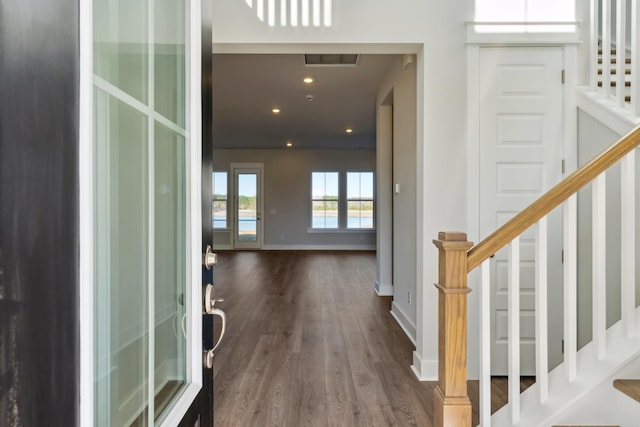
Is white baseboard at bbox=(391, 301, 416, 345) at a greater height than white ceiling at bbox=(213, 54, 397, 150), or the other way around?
white ceiling at bbox=(213, 54, 397, 150)

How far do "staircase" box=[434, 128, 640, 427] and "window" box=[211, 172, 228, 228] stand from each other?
9466 mm

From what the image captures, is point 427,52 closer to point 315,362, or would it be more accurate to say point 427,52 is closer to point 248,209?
point 315,362

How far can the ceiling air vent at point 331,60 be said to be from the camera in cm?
393

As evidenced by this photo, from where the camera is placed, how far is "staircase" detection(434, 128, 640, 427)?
145 cm

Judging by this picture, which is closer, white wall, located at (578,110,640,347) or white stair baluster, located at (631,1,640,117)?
white stair baluster, located at (631,1,640,117)

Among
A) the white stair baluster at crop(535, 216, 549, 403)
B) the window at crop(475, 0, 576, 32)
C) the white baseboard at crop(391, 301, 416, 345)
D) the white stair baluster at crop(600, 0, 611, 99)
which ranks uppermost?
the window at crop(475, 0, 576, 32)

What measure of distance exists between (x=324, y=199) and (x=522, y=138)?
7862 millimetres

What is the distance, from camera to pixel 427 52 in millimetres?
2598

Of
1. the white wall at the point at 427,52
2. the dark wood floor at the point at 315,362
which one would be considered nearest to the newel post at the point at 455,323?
the dark wood floor at the point at 315,362

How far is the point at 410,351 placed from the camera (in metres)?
3.19

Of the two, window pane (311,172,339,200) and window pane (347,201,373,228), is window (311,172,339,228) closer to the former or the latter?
window pane (311,172,339,200)

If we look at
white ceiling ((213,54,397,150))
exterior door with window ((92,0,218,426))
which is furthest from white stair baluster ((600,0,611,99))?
exterior door with window ((92,0,218,426))

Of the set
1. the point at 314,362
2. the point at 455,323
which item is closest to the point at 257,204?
the point at 314,362

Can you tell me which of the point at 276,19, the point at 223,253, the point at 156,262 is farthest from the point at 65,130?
the point at 223,253
